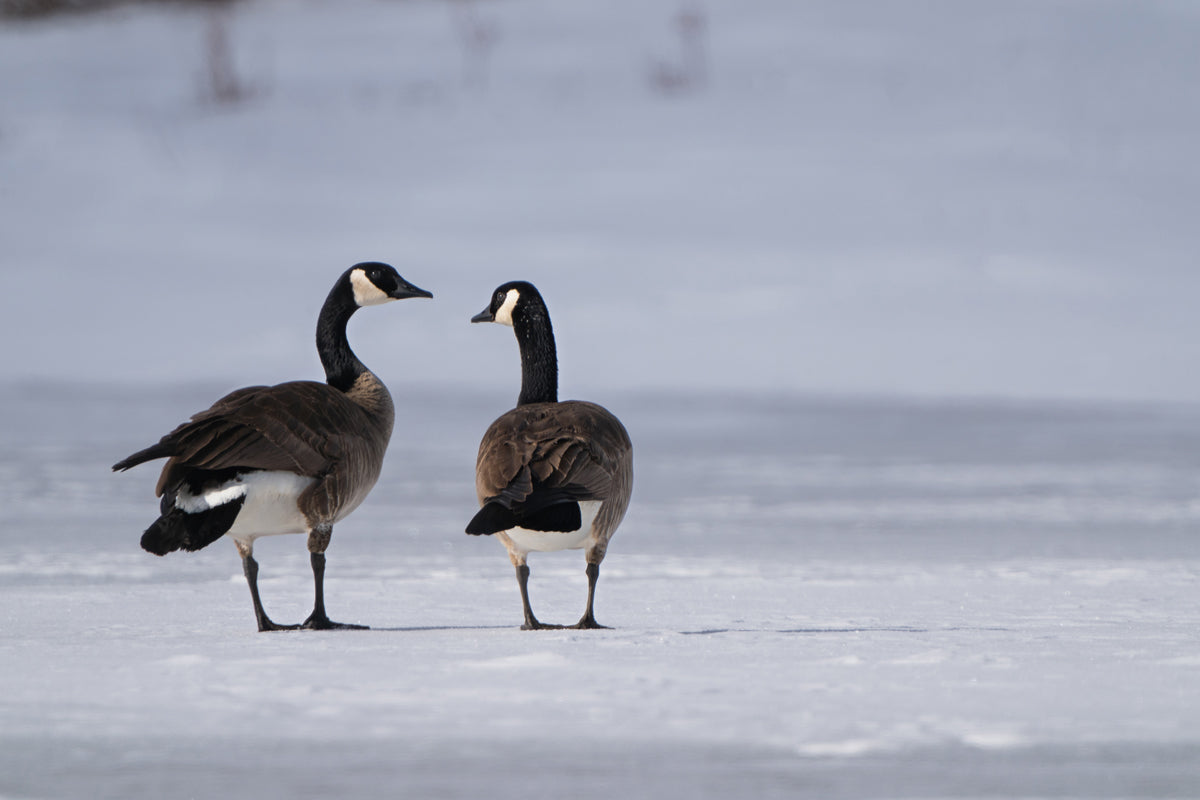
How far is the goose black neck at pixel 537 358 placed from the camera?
254 inches

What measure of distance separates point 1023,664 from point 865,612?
52.0 inches

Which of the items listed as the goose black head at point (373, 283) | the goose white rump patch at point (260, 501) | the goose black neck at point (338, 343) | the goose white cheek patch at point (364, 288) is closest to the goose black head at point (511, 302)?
the goose black head at point (373, 283)

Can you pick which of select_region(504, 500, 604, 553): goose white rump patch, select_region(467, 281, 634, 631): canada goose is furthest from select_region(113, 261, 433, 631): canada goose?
select_region(504, 500, 604, 553): goose white rump patch

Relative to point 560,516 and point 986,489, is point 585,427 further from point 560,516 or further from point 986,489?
point 986,489

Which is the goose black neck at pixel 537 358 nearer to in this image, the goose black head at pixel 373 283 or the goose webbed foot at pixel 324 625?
the goose black head at pixel 373 283

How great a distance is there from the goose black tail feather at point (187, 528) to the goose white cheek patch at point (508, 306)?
1768mm

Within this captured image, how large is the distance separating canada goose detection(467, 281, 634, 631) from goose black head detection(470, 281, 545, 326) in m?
0.84

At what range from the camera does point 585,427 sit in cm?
542

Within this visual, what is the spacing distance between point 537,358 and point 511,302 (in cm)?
32

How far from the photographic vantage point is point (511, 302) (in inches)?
261

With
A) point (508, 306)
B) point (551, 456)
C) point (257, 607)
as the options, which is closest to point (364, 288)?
point (508, 306)

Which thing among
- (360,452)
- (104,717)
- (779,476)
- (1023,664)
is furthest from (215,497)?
(779,476)

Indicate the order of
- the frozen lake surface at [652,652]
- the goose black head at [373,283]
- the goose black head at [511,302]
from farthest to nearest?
the goose black head at [373,283], the goose black head at [511,302], the frozen lake surface at [652,652]

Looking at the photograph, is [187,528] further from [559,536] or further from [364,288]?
[364,288]
